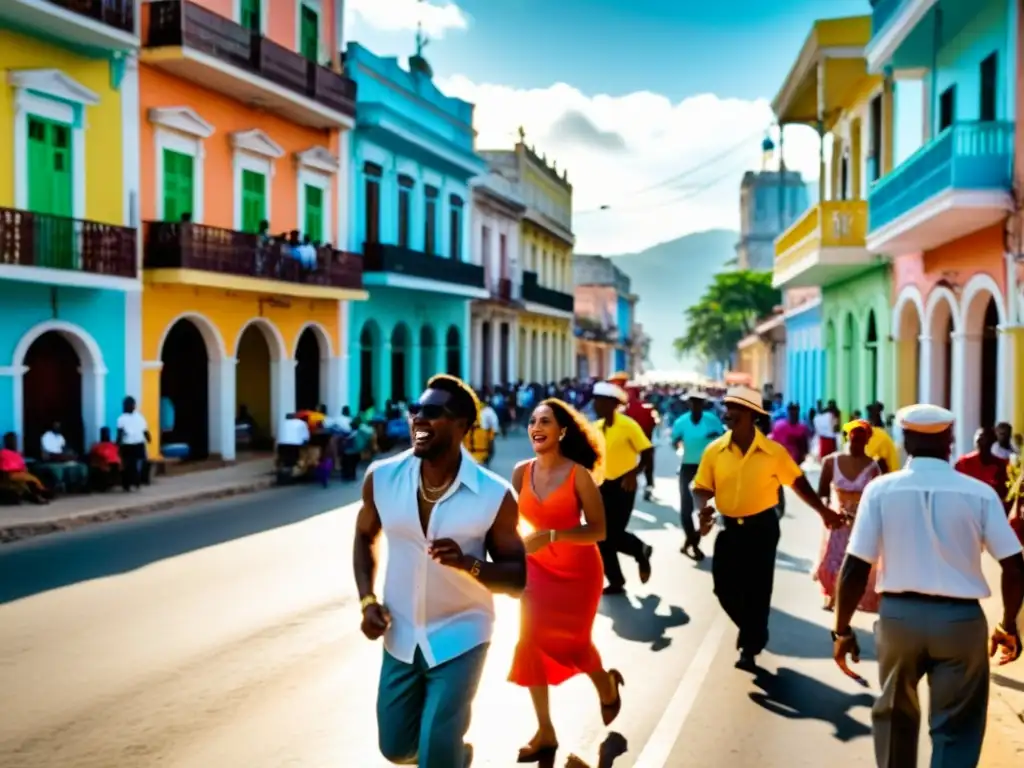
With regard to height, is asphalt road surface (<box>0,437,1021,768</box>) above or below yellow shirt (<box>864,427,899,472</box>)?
below

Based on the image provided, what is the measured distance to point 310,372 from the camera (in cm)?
2772

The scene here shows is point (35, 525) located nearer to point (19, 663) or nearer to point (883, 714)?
point (19, 663)

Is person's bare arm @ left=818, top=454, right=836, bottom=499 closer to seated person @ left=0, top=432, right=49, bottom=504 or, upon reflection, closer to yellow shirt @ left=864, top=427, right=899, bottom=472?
yellow shirt @ left=864, top=427, right=899, bottom=472

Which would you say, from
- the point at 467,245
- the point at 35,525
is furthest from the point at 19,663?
the point at 467,245

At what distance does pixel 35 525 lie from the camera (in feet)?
44.9

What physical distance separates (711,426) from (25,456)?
420 inches

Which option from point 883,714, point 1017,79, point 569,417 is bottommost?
point 883,714

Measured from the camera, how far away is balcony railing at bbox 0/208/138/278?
16062 millimetres

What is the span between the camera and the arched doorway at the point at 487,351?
1714 inches

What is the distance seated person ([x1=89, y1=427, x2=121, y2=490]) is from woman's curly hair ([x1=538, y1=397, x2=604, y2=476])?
40.9 ft

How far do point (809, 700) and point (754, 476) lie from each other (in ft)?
4.56

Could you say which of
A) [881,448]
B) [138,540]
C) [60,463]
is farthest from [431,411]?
[60,463]

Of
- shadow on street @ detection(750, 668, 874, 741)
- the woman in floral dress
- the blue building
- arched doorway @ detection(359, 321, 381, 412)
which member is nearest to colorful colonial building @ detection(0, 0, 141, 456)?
the blue building

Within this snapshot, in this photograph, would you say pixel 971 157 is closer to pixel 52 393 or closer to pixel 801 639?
pixel 801 639
